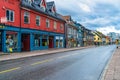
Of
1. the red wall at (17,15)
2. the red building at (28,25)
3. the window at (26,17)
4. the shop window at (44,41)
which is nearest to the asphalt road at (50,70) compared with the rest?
the red building at (28,25)

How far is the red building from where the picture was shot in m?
30.3

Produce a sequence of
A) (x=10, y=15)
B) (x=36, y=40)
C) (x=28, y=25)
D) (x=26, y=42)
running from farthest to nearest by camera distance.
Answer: (x=36, y=40), (x=26, y=42), (x=28, y=25), (x=10, y=15)

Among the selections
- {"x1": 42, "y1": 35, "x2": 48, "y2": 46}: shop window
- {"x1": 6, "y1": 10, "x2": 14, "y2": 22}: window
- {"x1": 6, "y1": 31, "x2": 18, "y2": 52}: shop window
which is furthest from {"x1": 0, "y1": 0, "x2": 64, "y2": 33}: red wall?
{"x1": 42, "y1": 35, "x2": 48, "y2": 46}: shop window

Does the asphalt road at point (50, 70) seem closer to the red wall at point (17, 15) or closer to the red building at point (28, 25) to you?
the red building at point (28, 25)

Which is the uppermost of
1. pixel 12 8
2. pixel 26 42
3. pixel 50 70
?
pixel 12 8

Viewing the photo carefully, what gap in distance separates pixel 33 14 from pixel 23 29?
16.1 feet

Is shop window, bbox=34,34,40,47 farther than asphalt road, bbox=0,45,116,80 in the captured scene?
Yes

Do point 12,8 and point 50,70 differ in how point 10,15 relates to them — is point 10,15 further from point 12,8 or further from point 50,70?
point 50,70

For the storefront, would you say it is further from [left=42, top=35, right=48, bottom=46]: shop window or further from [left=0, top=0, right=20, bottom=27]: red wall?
[left=0, top=0, right=20, bottom=27]: red wall

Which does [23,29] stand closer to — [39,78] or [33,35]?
[33,35]

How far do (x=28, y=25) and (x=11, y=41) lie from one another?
599 cm

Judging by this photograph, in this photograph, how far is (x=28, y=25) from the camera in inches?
1458

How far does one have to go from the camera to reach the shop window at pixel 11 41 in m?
30.9

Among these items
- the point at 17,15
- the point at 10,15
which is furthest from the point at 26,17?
the point at 10,15
